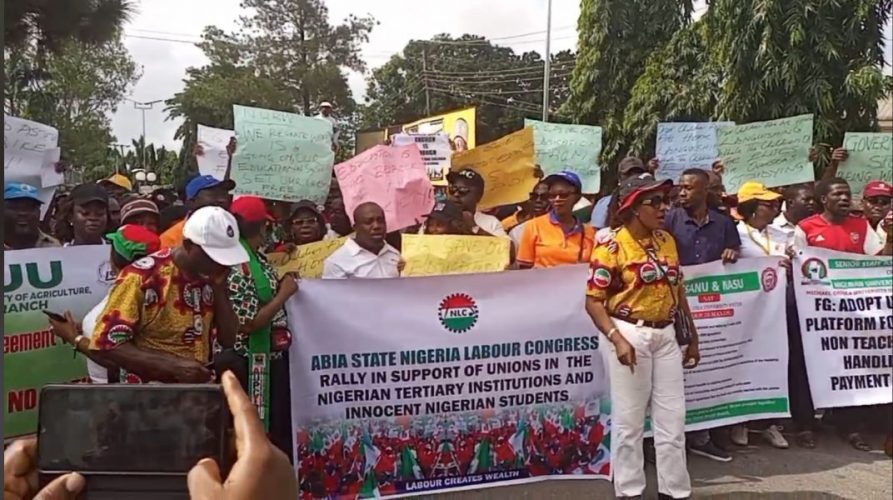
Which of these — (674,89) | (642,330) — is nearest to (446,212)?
(642,330)

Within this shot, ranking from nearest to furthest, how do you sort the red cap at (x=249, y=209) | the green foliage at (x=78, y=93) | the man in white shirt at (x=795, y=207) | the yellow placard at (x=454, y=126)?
the green foliage at (x=78, y=93) → the red cap at (x=249, y=209) → the yellow placard at (x=454, y=126) → the man in white shirt at (x=795, y=207)

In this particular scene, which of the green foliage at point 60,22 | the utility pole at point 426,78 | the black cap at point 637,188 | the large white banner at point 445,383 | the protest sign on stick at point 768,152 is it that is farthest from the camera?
the protest sign on stick at point 768,152

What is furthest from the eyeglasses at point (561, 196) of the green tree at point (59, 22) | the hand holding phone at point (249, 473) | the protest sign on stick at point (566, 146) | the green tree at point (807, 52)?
the hand holding phone at point (249, 473)

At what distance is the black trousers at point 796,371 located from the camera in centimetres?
437

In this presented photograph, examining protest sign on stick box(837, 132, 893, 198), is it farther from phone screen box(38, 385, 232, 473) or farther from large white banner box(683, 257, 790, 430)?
phone screen box(38, 385, 232, 473)

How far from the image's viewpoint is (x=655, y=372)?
3.53m

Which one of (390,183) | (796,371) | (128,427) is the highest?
(390,183)

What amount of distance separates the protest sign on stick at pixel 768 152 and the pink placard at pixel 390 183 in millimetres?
1455

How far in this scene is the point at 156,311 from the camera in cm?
262

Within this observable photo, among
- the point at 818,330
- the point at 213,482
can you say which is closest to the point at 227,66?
the point at 213,482

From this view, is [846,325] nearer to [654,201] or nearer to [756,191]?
[756,191]

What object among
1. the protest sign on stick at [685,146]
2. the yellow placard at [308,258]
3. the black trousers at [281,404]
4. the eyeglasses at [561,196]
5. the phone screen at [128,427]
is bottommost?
the black trousers at [281,404]

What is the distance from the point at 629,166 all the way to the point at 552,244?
63 cm

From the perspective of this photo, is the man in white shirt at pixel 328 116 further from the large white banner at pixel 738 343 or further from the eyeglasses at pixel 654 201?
the large white banner at pixel 738 343
